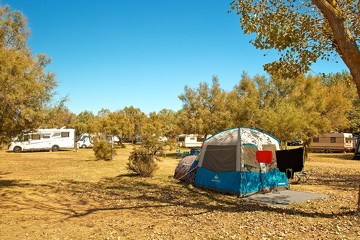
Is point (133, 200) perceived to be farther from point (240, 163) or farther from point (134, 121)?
point (134, 121)

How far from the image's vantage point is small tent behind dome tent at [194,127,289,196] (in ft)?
37.4

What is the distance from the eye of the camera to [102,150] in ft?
87.1

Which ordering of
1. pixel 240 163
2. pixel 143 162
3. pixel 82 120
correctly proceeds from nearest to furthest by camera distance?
pixel 240 163, pixel 143 162, pixel 82 120

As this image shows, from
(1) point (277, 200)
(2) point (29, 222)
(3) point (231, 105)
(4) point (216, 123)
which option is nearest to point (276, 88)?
(3) point (231, 105)

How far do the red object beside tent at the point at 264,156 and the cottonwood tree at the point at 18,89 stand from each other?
27.0 ft

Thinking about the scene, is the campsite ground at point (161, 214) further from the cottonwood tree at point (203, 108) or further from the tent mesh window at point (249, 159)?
the cottonwood tree at point (203, 108)

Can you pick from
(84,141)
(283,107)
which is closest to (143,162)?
(283,107)

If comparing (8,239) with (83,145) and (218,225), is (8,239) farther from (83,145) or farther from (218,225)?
(83,145)

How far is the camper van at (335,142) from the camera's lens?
3847cm

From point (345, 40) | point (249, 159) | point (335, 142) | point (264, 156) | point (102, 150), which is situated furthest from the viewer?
point (335, 142)

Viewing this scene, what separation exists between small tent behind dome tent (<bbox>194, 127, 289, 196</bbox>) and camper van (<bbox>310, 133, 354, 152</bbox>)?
1172 inches

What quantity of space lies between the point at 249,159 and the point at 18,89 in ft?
28.7

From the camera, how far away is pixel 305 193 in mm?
11828

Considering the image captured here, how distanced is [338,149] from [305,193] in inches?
1224
